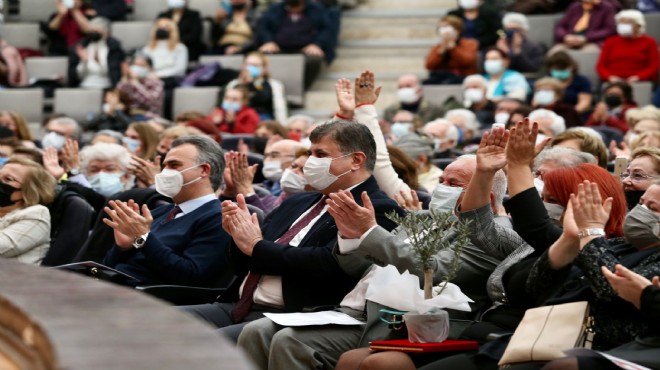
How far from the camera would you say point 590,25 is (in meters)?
13.5

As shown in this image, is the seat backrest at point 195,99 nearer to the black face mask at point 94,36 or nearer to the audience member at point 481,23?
the black face mask at point 94,36

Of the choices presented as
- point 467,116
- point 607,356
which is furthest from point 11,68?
point 607,356

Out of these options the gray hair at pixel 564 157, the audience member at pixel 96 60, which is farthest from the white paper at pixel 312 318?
the audience member at pixel 96 60

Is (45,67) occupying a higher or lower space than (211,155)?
lower

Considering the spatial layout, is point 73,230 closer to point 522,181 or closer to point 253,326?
point 253,326

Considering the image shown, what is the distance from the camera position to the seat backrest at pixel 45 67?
15312 millimetres

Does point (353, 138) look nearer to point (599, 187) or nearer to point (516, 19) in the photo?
point (599, 187)

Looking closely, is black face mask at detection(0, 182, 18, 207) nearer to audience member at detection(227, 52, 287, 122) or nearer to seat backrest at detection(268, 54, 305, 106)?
audience member at detection(227, 52, 287, 122)

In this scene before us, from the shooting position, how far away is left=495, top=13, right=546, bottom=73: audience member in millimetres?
13297

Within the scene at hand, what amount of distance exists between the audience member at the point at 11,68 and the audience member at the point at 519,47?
17.4 feet

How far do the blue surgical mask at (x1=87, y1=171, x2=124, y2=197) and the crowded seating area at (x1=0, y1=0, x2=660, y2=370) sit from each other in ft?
0.07

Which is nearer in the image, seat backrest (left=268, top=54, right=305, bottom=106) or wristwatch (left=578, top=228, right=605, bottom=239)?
wristwatch (left=578, top=228, right=605, bottom=239)

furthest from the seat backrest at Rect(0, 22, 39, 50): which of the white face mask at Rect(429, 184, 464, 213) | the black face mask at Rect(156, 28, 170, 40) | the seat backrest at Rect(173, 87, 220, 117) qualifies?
the white face mask at Rect(429, 184, 464, 213)

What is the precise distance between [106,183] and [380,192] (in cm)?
312
